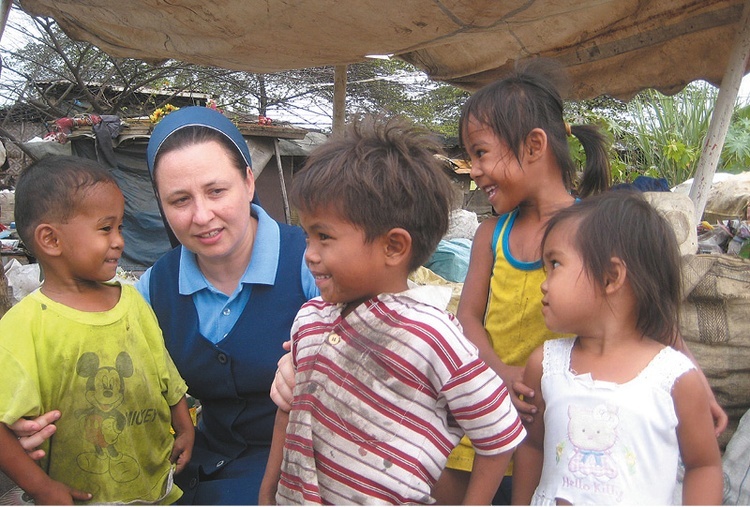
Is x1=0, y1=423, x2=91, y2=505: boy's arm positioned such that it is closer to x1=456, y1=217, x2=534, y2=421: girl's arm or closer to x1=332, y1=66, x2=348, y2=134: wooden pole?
x1=456, y1=217, x2=534, y2=421: girl's arm

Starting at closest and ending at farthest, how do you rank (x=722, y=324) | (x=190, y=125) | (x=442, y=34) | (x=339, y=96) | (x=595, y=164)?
(x=190, y=125) < (x=595, y=164) < (x=722, y=324) < (x=442, y=34) < (x=339, y=96)

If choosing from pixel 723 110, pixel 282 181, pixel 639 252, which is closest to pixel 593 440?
pixel 639 252

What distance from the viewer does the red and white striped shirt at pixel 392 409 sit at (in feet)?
4.25

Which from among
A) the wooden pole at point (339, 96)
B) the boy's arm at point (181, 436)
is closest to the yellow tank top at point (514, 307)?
the boy's arm at point (181, 436)

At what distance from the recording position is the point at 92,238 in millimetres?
1744

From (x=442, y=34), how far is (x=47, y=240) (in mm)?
1845

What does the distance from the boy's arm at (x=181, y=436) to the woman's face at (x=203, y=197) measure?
20.6 inches

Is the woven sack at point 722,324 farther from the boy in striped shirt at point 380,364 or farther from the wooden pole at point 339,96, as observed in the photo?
the wooden pole at point 339,96

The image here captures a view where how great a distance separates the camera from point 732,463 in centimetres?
196

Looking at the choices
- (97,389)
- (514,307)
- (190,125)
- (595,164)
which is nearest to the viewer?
(97,389)

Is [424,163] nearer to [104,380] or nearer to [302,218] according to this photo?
[302,218]

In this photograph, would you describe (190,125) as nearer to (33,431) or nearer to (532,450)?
(33,431)

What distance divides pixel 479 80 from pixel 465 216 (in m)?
2.66

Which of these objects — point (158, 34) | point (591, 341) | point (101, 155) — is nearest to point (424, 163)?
point (591, 341)
